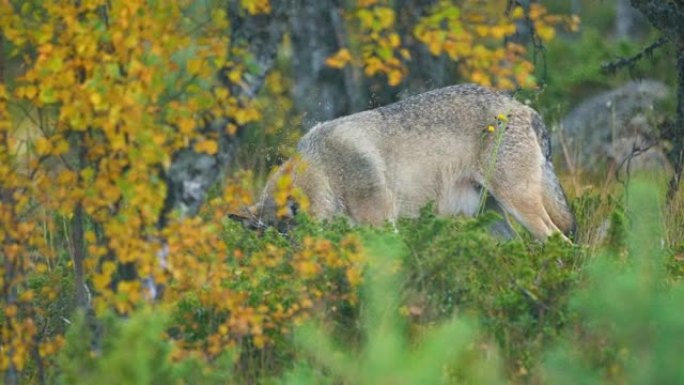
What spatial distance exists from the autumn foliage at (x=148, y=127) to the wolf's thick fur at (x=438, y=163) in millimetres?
2889

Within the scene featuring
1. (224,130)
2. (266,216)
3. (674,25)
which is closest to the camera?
(224,130)

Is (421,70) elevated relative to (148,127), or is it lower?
lower

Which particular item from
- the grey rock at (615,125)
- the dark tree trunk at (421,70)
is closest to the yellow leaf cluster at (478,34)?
the dark tree trunk at (421,70)

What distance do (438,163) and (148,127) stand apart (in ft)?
14.3

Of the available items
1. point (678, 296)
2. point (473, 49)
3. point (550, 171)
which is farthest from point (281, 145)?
point (678, 296)

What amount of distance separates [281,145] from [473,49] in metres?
4.40

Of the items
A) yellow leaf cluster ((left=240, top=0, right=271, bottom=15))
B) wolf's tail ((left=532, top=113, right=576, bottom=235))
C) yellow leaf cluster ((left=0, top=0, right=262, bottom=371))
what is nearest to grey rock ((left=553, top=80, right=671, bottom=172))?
wolf's tail ((left=532, top=113, right=576, bottom=235))

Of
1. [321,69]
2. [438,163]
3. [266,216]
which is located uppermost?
[438,163]

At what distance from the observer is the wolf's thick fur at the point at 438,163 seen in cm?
910

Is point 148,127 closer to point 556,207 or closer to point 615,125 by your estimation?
point 556,207

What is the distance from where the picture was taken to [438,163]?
9.28 metres

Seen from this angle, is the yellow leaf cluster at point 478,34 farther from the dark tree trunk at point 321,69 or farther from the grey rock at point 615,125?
the grey rock at point 615,125

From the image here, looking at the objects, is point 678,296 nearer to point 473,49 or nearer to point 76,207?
point 473,49

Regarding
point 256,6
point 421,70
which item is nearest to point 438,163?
point 421,70
